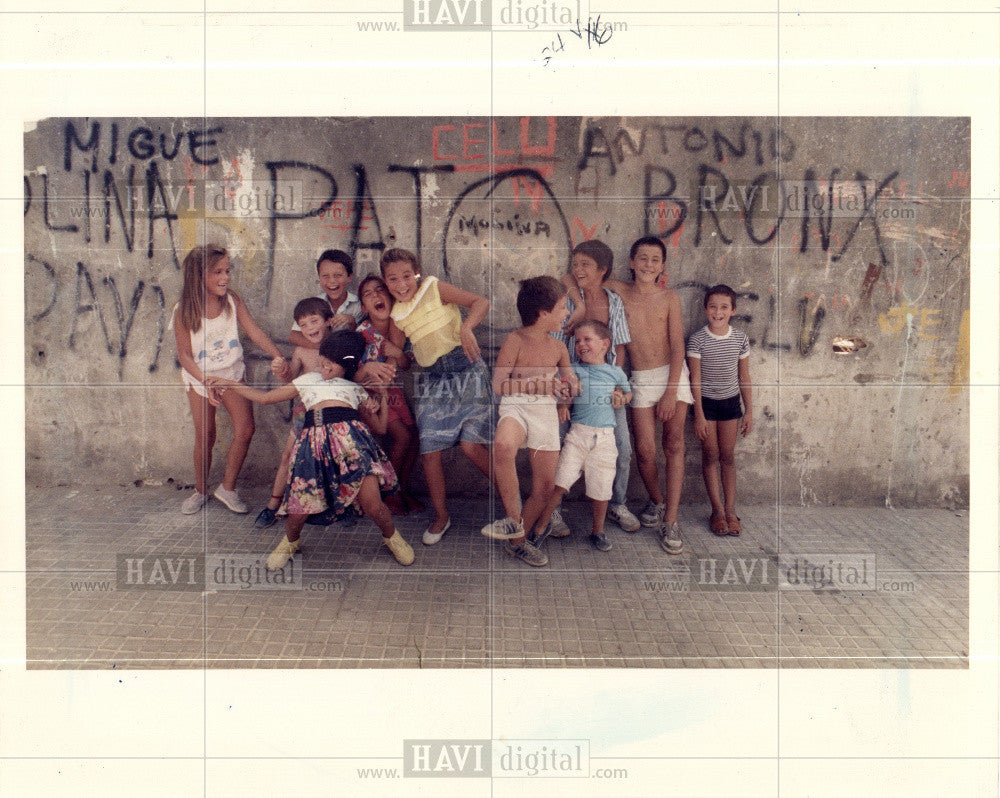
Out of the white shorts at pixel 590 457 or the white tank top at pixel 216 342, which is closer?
the white shorts at pixel 590 457

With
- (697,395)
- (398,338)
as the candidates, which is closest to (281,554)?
(398,338)

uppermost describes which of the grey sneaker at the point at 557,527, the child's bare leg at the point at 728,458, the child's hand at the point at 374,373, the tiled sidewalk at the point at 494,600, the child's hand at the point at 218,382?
the child's hand at the point at 374,373

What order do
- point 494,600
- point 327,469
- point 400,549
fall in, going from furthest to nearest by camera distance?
point 400,549
point 327,469
point 494,600

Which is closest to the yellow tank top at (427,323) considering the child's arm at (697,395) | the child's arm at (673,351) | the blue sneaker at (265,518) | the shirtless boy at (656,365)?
the shirtless boy at (656,365)

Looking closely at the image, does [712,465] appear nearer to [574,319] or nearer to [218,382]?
[574,319]

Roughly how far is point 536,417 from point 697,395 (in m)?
1.40

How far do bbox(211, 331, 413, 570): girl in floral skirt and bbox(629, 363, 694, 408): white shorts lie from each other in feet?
6.40

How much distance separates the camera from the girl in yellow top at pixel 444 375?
4648mm

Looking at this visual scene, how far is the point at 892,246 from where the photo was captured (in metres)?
5.30

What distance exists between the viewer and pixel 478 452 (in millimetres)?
4691

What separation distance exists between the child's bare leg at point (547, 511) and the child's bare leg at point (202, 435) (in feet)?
8.66

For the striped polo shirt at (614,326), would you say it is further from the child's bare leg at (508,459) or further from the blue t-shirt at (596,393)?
the child's bare leg at (508,459)
